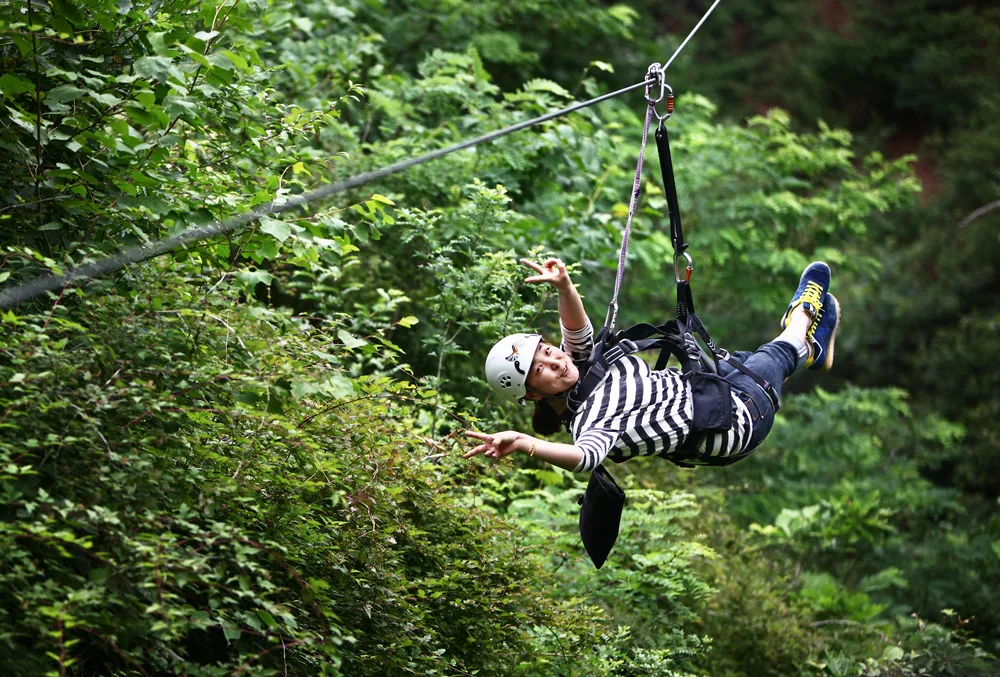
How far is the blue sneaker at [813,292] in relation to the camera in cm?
511

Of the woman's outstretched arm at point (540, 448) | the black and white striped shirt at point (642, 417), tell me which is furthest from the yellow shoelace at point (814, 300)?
the woman's outstretched arm at point (540, 448)

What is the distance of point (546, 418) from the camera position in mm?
4574

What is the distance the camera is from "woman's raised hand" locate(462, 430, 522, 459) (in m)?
3.81

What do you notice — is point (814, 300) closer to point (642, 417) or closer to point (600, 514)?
point (642, 417)

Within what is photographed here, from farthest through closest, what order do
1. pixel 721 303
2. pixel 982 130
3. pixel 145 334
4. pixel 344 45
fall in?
pixel 982 130 → pixel 721 303 → pixel 344 45 → pixel 145 334

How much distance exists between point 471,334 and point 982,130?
1125cm

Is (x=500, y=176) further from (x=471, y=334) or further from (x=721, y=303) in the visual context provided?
(x=721, y=303)

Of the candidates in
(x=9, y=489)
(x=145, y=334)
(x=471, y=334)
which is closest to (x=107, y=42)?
(x=145, y=334)

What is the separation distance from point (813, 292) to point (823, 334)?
231 mm

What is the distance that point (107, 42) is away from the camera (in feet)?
13.7

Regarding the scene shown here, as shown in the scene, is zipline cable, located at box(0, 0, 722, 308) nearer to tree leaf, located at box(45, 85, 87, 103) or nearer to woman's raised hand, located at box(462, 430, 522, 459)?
tree leaf, located at box(45, 85, 87, 103)

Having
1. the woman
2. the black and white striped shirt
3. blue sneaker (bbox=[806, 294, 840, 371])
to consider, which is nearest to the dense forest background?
the woman

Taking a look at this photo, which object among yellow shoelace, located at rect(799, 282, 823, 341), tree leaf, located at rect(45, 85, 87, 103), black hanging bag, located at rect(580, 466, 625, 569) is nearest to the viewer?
tree leaf, located at rect(45, 85, 87, 103)

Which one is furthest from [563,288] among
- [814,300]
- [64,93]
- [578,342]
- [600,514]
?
[64,93]
